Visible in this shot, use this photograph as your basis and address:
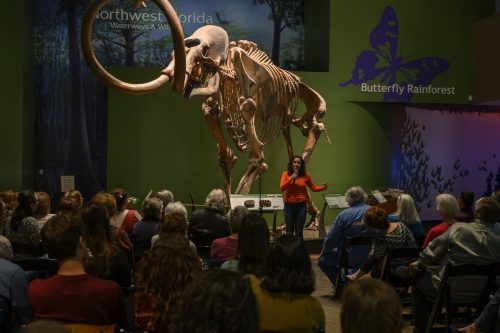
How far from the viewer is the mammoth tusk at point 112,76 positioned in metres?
6.70

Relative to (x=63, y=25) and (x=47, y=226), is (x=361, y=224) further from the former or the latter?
(x=63, y=25)

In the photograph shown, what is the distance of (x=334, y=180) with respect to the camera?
13.6m

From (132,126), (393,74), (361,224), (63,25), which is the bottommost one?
(361,224)

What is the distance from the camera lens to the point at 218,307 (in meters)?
1.91

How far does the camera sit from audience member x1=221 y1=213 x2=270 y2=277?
387 cm

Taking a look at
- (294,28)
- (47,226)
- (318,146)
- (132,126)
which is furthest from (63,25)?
(47,226)

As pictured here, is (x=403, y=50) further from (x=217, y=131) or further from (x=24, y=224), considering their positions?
(x=24, y=224)

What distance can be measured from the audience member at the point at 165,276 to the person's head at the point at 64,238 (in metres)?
0.34

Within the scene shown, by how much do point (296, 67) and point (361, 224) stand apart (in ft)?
25.4

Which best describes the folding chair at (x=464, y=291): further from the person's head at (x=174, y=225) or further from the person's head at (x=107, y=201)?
the person's head at (x=107, y=201)

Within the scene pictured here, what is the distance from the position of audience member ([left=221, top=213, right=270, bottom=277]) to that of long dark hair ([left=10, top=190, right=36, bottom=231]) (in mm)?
2656

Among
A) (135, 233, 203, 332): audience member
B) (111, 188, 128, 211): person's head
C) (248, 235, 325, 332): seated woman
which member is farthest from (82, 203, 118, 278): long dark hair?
(111, 188, 128, 211): person's head

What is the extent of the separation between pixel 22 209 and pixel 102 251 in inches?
76.8

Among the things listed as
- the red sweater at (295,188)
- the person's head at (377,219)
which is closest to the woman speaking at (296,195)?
the red sweater at (295,188)
